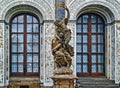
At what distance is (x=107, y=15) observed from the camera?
20.8 m

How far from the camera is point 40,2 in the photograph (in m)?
20.3

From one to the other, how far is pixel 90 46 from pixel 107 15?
1.85 meters

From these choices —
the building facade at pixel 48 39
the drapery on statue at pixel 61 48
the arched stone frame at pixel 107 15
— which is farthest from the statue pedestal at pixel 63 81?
the arched stone frame at pixel 107 15

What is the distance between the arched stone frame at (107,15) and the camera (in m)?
20.3

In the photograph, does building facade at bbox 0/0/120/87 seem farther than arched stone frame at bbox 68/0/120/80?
No

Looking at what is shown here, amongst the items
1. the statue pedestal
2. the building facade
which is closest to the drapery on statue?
the statue pedestal

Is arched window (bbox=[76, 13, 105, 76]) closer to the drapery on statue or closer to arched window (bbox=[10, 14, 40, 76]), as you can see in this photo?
arched window (bbox=[10, 14, 40, 76])

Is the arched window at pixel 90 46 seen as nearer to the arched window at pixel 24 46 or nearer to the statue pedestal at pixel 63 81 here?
the arched window at pixel 24 46

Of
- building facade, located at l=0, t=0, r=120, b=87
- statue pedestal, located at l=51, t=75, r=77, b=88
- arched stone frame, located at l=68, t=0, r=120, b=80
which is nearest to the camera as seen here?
statue pedestal, located at l=51, t=75, r=77, b=88

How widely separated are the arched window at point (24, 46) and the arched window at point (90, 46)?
2207mm

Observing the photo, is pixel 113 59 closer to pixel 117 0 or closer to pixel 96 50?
pixel 96 50

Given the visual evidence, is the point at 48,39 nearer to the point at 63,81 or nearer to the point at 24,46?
the point at 24,46

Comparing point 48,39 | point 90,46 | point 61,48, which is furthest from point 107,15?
point 61,48

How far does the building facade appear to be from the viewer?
20203 mm
